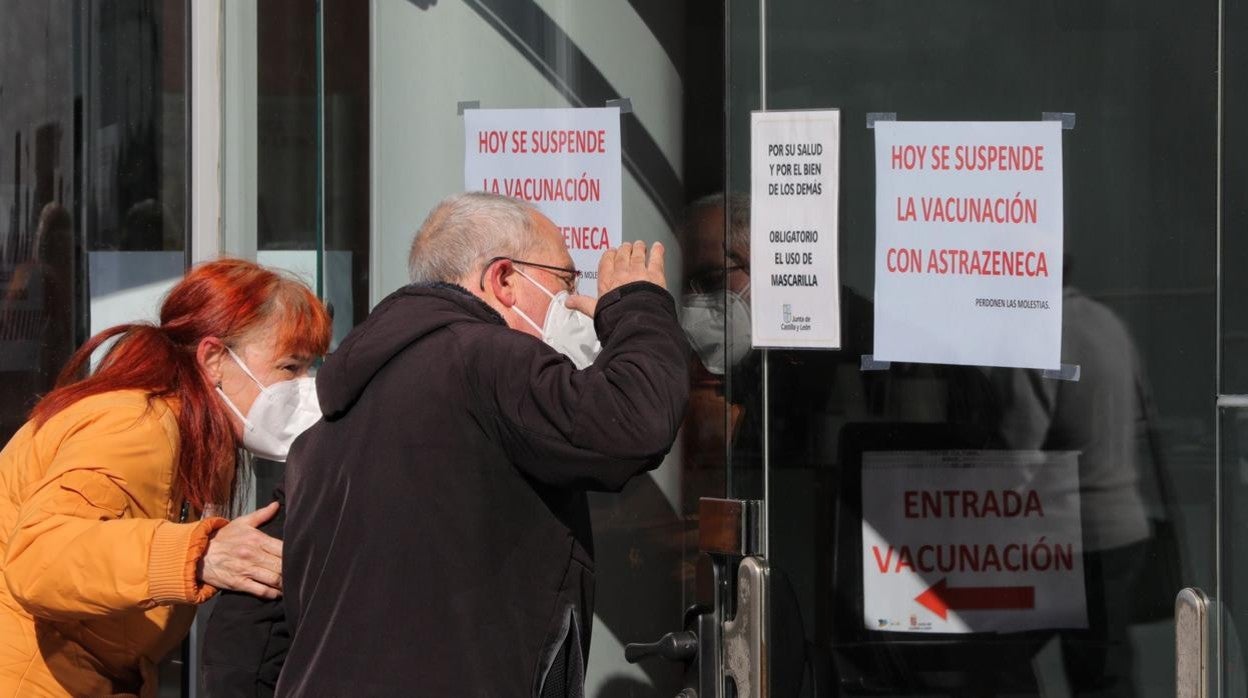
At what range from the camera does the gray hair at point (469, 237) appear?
8.34ft

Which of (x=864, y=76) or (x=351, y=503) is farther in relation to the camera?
(x=864, y=76)

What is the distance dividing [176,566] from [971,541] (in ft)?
4.80

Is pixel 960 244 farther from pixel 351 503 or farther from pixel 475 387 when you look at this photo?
pixel 351 503

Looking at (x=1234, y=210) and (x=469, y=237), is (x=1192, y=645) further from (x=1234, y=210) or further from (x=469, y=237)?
(x=469, y=237)

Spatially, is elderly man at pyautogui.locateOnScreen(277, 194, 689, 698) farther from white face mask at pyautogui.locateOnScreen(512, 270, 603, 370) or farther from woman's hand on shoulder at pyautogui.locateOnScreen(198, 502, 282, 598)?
white face mask at pyautogui.locateOnScreen(512, 270, 603, 370)

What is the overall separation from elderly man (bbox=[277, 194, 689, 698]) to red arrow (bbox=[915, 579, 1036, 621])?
842 millimetres

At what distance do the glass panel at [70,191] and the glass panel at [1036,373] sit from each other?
1.96 m

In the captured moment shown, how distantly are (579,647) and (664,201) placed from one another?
1372mm

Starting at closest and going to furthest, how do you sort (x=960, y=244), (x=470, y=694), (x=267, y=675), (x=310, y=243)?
1. (x=470, y=694)
2. (x=267, y=675)
3. (x=960, y=244)
4. (x=310, y=243)

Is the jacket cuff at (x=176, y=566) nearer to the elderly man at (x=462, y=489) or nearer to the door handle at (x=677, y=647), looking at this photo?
the elderly man at (x=462, y=489)

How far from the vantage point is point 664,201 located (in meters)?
3.50

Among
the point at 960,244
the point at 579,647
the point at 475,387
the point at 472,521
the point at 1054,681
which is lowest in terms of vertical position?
the point at 1054,681

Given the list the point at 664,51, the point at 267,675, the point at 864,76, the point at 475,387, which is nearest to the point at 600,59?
the point at 664,51

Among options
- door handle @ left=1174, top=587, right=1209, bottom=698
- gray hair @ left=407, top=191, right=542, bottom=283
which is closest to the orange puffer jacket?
gray hair @ left=407, top=191, right=542, bottom=283
